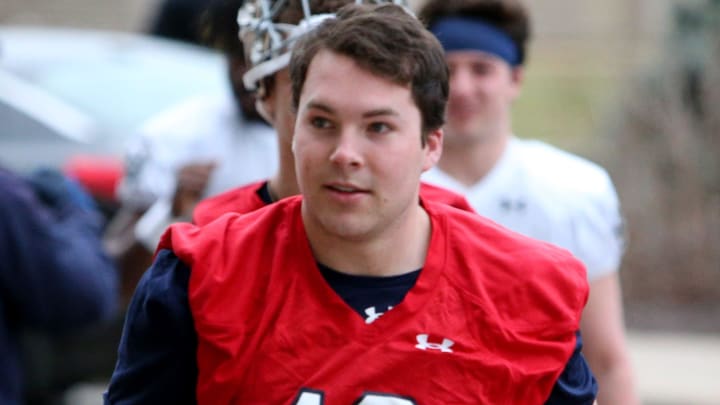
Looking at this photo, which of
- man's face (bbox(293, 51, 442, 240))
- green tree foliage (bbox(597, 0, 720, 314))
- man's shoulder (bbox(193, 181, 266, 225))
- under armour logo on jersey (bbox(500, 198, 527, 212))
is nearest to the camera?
man's face (bbox(293, 51, 442, 240))

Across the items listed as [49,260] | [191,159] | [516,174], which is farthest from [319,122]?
[191,159]

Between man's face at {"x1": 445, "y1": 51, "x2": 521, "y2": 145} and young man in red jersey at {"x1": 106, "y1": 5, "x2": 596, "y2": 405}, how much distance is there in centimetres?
191

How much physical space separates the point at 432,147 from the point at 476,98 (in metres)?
1.96

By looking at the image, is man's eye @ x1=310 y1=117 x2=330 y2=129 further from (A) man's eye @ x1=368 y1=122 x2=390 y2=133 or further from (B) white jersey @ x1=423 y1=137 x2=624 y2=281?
(B) white jersey @ x1=423 y1=137 x2=624 y2=281

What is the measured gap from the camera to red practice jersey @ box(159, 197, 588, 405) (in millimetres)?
3219

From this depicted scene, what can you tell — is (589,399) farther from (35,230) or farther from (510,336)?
(35,230)

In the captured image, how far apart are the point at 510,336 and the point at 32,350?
15.6ft

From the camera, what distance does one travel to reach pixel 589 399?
3.44m

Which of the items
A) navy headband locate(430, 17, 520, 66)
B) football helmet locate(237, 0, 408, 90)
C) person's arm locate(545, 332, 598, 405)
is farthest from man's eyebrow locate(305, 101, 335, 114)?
navy headband locate(430, 17, 520, 66)

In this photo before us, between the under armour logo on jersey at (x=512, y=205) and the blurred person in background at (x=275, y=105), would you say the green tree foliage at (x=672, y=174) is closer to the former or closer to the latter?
the under armour logo on jersey at (x=512, y=205)

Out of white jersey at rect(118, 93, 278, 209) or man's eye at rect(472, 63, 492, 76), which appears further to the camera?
white jersey at rect(118, 93, 278, 209)

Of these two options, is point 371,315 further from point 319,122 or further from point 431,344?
point 319,122

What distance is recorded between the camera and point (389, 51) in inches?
128

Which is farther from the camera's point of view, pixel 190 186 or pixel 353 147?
pixel 190 186
